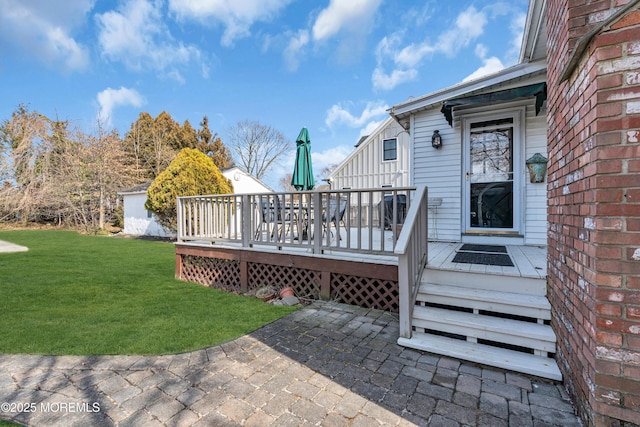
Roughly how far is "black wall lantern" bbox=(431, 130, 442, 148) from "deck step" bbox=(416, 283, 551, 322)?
305 centimetres

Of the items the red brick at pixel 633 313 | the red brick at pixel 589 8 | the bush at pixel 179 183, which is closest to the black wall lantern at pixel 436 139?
the red brick at pixel 589 8

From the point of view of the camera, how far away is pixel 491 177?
16.2 ft

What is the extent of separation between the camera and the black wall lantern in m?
5.24

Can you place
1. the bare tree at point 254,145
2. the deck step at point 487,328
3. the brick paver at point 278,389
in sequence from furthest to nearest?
1. the bare tree at point 254,145
2. the deck step at point 487,328
3. the brick paver at point 278,389

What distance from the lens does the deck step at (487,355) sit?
216 cm

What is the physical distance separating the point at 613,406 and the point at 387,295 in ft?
7.24

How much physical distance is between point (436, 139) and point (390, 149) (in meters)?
10.0

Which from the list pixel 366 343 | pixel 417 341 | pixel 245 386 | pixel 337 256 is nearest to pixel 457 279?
pixel 417 341

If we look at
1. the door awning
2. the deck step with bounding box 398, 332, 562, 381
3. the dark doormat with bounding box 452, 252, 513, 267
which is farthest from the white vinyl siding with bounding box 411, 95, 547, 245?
the deck step with bounding box 398, 332, 562, 381

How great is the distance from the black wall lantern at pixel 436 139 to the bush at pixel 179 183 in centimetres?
870

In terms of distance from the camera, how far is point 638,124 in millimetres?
1358

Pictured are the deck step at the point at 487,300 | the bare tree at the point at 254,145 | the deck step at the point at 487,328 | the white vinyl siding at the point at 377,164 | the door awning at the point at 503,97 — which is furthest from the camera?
the bare tree at the point at 254,145

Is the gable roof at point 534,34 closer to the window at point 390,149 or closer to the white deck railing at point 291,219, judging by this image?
the white deck railing at point 291,219

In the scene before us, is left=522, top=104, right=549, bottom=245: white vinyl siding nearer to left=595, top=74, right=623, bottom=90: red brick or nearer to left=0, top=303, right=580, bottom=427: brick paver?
left=0, top=303, right=580, bottom=427: brick paver
